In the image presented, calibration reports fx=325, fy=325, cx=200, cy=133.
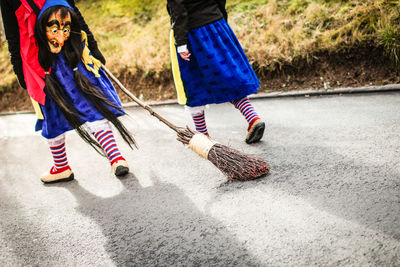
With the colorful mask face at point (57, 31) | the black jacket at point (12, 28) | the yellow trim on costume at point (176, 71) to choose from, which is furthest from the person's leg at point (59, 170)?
the yellow trim on costume at point (176, 71)

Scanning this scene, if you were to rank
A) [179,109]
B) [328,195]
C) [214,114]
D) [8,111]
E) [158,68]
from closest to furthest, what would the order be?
[328,195]
[214,114]
[179,109]
[158,68]
[8,111]

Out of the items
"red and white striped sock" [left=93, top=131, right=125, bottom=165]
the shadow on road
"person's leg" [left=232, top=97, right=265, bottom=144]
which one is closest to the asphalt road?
the shadow on road

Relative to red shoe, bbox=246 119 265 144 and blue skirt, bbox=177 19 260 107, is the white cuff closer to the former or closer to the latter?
blue skirt, bbox=177 19 260 107

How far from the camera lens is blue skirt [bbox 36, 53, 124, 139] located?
2.79m

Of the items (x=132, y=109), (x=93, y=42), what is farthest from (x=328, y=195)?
(x=132, y=109)

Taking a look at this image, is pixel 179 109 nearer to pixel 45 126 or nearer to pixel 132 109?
pixel 132 109

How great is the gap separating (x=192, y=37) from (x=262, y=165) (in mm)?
1273

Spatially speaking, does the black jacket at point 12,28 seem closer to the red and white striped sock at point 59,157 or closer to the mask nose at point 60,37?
the mask nose at point 60,37

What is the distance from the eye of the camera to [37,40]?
2.63m

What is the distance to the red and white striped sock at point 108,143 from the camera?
2953 millimetres

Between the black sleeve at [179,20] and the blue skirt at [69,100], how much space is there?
31.0 inches

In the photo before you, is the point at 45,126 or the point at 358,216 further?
the point at 45,126

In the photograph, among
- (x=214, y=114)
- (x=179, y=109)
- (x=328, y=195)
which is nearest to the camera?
(x=328, y=195)

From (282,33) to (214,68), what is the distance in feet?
9.50
